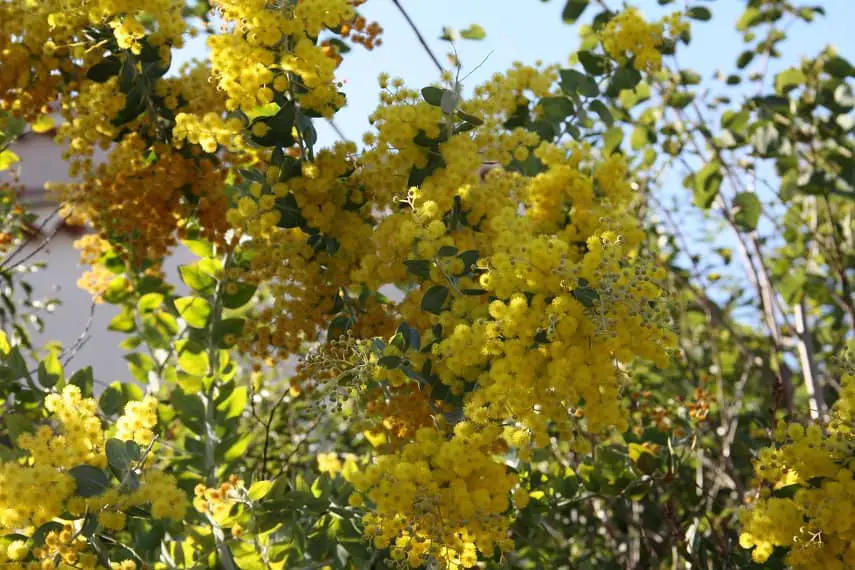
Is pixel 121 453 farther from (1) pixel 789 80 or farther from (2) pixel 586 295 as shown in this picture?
(1) pixel 789 80

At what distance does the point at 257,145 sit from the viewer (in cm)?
207

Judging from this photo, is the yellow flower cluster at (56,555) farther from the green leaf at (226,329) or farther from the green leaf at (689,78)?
the green leaf at (689,78)

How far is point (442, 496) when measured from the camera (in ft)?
5.04

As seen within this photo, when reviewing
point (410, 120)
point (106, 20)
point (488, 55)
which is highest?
point (106, 20)

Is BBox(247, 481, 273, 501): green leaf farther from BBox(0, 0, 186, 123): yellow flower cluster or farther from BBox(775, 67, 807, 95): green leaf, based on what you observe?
BBox(775, 67, 807, 95): green leaf

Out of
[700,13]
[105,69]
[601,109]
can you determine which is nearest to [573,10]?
[700,13]

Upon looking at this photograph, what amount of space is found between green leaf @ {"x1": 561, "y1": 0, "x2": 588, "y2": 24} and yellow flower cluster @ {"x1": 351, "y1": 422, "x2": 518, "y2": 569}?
6.31ft

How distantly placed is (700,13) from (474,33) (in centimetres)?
88

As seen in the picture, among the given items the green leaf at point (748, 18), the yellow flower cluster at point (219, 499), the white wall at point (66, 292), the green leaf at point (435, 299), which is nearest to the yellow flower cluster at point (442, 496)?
the green leaf at point (435, 299)

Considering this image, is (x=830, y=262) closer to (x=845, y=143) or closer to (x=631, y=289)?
(x=845, y=143)

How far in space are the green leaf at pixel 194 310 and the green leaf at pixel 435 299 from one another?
0.85m

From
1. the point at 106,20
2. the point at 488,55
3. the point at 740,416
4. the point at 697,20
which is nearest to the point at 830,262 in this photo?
the point at 740,416

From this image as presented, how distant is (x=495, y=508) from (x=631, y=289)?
456mm

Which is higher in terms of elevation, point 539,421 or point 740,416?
point 740,416
